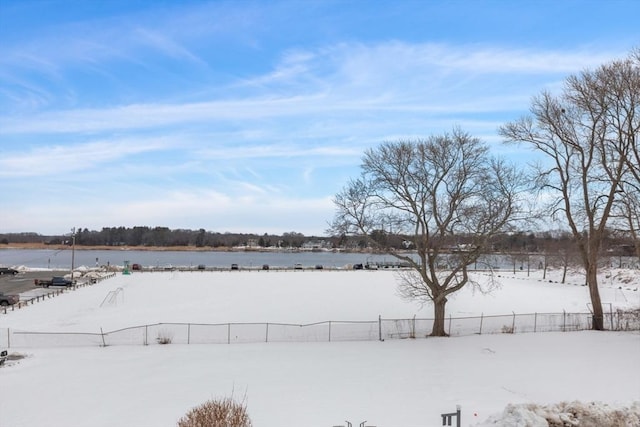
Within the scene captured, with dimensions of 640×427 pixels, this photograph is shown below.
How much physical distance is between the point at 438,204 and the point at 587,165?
30.3ft

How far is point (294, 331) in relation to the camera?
27969mm

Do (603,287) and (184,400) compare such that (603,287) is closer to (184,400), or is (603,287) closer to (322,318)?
(322,318)

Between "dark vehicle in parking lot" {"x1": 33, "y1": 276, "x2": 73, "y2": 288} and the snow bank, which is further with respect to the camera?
"dark vehicle in parking lot" {"x1": 33, "y1": 276, "x2": 73, "y2": 288}

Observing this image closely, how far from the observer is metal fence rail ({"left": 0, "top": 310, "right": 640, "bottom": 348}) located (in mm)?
24062

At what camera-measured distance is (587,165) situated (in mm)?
29438

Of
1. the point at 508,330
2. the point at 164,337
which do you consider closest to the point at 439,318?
the point at 508,330

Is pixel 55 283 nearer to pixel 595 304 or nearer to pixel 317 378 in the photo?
pixel 317 378

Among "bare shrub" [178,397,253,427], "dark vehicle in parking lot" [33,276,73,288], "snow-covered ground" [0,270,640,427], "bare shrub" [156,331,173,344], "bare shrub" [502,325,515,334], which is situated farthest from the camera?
"dark vehicle in parking lot" [33,276,73,288]

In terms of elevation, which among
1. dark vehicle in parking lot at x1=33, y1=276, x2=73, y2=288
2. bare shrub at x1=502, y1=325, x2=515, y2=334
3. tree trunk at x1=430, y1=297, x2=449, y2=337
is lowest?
dark vehicle in parking lot at x1=33, y1=276, x2=73, y2=288

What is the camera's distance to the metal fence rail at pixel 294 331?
24062 mm

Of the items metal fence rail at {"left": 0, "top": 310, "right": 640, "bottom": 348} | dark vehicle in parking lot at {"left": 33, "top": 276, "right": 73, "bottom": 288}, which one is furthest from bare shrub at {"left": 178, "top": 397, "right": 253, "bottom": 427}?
dark vehicle in parking lot at {"left": 33, "top": 276, "right": 73, "bottom": 288}

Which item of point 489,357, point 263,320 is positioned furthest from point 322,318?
point 489,357

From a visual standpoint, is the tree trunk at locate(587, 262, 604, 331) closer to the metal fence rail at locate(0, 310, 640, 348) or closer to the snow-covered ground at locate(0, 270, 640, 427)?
the metal fence rail at locate(0, 310, 640, 348)

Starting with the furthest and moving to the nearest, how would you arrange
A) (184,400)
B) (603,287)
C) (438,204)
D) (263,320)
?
(603,287) < (263,320) < (438,204) < (184,400)
